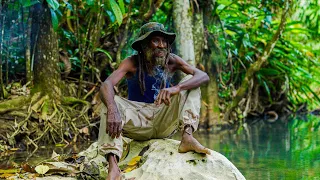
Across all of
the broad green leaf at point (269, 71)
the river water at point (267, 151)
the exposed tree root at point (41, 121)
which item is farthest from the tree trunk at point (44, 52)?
the broad green leaf at point (269, 71)

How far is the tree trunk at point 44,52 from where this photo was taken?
605cm

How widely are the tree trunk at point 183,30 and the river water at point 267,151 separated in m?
1.17

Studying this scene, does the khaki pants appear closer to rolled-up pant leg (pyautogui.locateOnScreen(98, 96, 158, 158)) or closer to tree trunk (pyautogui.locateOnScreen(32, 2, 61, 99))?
rolled-up pant leg (pyautogui.locateOnScreen(98, 96, 158, 158))

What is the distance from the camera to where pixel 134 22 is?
24.6 feet

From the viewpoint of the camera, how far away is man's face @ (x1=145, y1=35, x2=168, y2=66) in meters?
3.68

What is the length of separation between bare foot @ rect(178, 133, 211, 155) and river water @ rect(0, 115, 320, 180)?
27.3 inches

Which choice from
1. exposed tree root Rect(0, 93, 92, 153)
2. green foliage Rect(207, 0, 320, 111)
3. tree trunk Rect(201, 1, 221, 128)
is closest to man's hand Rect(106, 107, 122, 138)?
exposed tree root Rect(0, 93, 92, 153)

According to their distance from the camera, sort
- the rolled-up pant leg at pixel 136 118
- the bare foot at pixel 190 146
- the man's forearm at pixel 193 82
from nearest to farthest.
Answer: the bare foot at pixel 190 146
the man's forearm at pixel 193 82
the rolled-up pant leg at pixel 136 118

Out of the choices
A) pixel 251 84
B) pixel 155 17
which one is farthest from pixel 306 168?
pixel 251 84

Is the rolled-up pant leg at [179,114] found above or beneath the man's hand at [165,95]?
beneath

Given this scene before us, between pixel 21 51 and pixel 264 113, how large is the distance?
6.07 metres

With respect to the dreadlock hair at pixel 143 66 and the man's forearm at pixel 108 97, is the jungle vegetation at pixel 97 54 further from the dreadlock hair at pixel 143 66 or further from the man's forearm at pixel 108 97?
the man's forearm at pixel 108 97

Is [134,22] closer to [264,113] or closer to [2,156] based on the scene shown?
[2,156]

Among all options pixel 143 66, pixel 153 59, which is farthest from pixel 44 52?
pixel 153 59
